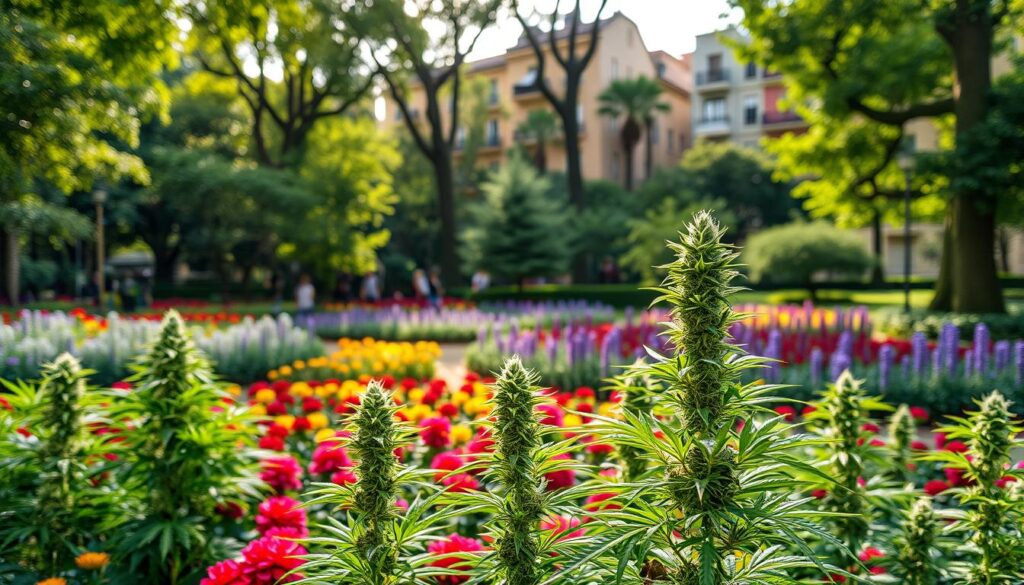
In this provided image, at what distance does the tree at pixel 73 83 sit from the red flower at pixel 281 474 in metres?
6.62

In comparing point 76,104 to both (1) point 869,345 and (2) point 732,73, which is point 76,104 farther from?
(2) point 732,73

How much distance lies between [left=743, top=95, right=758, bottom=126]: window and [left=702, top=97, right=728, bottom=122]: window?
1.39 m

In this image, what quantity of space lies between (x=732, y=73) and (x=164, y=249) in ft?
127

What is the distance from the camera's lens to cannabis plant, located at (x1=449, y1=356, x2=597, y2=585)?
1.46 meters

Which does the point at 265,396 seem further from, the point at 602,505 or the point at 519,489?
the point at 519,489

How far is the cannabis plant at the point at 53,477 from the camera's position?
2666mm

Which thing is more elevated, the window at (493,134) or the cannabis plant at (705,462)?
the window at (493,134)

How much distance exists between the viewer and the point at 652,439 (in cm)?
147

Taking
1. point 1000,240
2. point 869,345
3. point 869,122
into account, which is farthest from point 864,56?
point 1000,240

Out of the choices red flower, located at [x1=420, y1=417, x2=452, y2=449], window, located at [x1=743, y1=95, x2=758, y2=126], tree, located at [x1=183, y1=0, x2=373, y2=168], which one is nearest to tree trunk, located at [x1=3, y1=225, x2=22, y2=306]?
tree, located at [x1=183, y1=0, x2=373, y2=168]

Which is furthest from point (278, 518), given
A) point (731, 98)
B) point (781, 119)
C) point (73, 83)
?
point (731, 98)

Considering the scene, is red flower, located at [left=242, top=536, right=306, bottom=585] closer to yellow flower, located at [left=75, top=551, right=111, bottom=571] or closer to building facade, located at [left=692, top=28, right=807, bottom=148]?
yellow flower, located at [left=75, top=551, right=111, bottom=571]

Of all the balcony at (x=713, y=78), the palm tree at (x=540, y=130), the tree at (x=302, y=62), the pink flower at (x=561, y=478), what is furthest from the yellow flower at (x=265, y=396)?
the balcony at (x=713, y=78)

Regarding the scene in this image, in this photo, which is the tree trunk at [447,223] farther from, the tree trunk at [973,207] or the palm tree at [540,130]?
the palm tree at [540,130]
